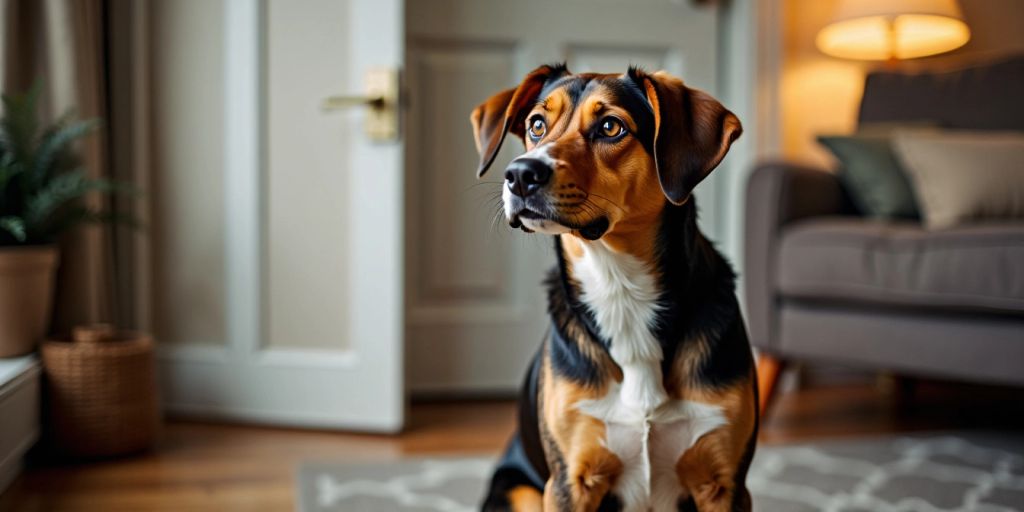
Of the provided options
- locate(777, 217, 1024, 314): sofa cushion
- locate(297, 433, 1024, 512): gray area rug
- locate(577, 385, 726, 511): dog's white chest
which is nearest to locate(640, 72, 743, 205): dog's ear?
locate(577, 385, 726, 511): dog's white chest

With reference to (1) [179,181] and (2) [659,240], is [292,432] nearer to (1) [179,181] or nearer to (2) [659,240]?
(1) [179,181]

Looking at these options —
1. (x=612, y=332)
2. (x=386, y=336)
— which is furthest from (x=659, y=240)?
(x=386, y=336)

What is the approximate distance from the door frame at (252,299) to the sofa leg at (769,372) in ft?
3.26

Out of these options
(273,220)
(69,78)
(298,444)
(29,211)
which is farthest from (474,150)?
(29,211)

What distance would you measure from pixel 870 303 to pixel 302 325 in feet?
5.06

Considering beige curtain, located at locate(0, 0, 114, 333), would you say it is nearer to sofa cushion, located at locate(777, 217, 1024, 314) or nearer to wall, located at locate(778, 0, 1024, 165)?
sofa cushion, located at locate(777, 217, 1024, 314)

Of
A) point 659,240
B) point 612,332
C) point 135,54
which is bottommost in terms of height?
point 612,332

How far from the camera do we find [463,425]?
268cm

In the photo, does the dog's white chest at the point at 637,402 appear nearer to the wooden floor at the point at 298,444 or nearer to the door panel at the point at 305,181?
the wooden floor at the point at 298,444

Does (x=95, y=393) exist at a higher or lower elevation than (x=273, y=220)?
lower

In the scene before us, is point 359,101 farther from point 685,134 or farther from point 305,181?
point 685,134

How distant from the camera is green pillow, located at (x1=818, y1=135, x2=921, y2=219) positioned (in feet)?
8.34

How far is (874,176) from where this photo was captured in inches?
101

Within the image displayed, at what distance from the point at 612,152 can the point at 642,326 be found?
9.8 inches
